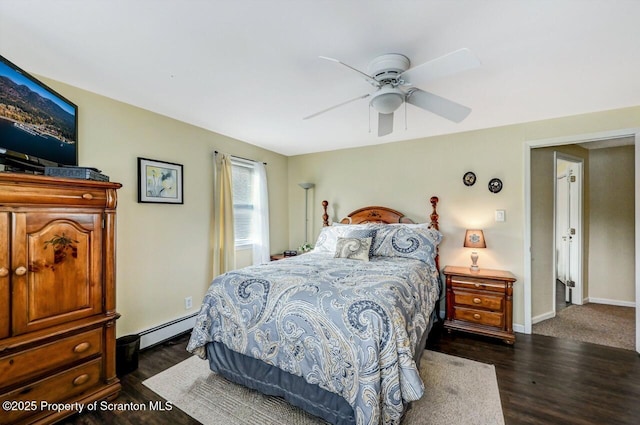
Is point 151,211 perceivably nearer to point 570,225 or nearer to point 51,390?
point 51,390

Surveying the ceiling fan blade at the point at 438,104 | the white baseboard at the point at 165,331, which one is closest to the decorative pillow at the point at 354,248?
the ceiling fan blade at the point at 438,104

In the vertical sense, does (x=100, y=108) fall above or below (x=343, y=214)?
above

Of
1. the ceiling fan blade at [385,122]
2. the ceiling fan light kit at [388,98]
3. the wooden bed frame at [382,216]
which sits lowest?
the wooden bed frame at [382,216]

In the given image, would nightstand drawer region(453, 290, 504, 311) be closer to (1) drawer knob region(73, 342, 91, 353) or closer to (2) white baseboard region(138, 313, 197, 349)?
(2) white baseboard region(138, 313, 197, 349)

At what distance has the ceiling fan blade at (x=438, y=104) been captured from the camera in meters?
1.91

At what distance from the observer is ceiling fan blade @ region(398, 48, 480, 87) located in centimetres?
145

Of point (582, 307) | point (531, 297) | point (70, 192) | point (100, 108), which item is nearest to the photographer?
point (70, 192)

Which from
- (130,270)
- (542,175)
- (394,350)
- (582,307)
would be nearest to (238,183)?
(130,270)

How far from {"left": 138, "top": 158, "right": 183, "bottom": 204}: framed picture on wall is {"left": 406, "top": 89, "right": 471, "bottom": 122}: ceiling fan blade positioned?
257 centimetres

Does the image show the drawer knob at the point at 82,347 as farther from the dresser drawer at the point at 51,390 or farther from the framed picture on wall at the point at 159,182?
the framed picture on wall at the point at 159,182

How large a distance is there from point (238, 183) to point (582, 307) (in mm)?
5298

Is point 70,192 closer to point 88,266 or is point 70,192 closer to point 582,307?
point 88,266

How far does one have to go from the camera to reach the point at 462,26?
1579mm

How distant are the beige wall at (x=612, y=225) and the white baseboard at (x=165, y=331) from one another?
5.79 metres
